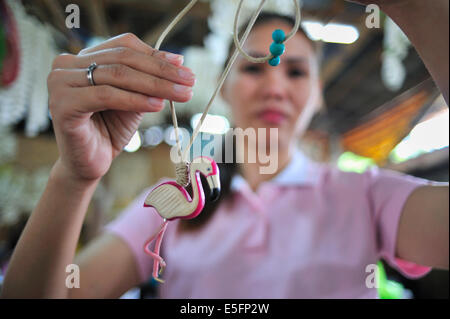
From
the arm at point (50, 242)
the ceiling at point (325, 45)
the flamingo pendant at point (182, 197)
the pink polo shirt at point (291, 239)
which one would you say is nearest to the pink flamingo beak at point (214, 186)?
the flamingo pendant at point (182, 197)

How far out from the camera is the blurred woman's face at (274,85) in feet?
2.99

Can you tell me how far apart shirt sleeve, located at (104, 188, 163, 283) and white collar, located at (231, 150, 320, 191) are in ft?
0.90

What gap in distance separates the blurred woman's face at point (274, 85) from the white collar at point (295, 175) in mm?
120

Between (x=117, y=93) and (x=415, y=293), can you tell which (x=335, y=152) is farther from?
(x=117, y=93)

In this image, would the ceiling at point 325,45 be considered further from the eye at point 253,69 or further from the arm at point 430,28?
the eye at point 253,69

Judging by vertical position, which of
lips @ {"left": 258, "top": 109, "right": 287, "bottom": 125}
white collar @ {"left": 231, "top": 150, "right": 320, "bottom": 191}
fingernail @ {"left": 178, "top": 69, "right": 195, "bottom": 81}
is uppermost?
lips @ {"left": 258, "top": 109, "right": 287, "bottom": 125}

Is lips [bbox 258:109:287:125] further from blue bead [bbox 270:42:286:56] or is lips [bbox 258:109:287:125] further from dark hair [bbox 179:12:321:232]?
blue bead [bbox 270:42:286:56]

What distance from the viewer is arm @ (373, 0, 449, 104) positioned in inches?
14.1

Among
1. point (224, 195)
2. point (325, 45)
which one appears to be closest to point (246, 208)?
point (224, 195)

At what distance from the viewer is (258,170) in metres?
1.10

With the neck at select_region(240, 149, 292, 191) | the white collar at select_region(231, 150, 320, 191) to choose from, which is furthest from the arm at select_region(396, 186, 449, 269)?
the neck at select_region(240, 149, 292, 191)

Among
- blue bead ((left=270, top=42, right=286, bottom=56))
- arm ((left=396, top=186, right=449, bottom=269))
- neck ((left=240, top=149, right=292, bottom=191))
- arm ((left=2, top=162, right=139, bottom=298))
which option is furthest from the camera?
neck ((left=240, top=149, right=292, bottom=191))
